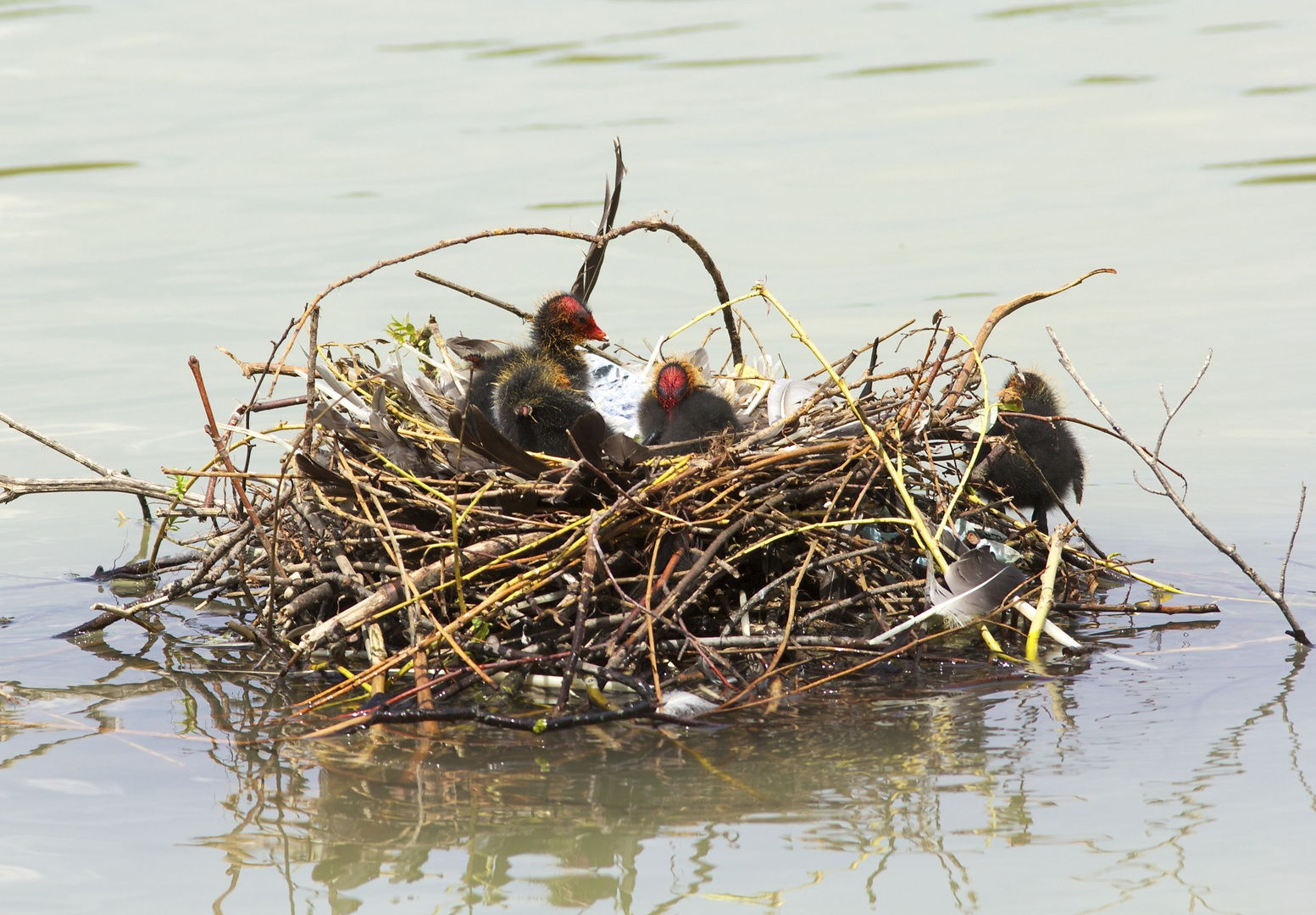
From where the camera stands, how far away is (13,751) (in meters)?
3.75

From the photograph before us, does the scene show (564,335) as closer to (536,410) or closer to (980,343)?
(536,410)

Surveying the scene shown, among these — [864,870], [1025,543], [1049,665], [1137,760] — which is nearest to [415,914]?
[864,870]

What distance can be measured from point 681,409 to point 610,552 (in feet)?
2.23

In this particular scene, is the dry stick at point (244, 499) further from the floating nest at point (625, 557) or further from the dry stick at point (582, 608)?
the dry stick at point (582, 608)

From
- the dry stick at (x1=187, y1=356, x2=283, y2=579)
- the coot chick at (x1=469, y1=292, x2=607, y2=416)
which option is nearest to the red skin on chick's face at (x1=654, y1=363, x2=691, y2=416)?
the coot chick at (x1=469, y1=292, x2=607, y2=416)

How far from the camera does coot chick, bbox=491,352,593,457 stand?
4.32 meters

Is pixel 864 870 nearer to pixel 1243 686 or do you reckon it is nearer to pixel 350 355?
pixel 1243 686

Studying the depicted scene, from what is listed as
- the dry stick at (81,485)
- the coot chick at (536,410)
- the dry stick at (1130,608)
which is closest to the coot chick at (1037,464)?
the dry stick at (1130,608)

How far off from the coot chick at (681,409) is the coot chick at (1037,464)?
0.83m

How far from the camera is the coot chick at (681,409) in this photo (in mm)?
4367

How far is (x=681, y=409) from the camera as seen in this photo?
4.45 meters

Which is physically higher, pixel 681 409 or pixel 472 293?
pixel 472 293

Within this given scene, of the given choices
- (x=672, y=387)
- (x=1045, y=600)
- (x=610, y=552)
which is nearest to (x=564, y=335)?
(x=672, y=387)

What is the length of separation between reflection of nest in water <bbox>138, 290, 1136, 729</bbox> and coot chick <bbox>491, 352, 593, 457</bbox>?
0.17 m
